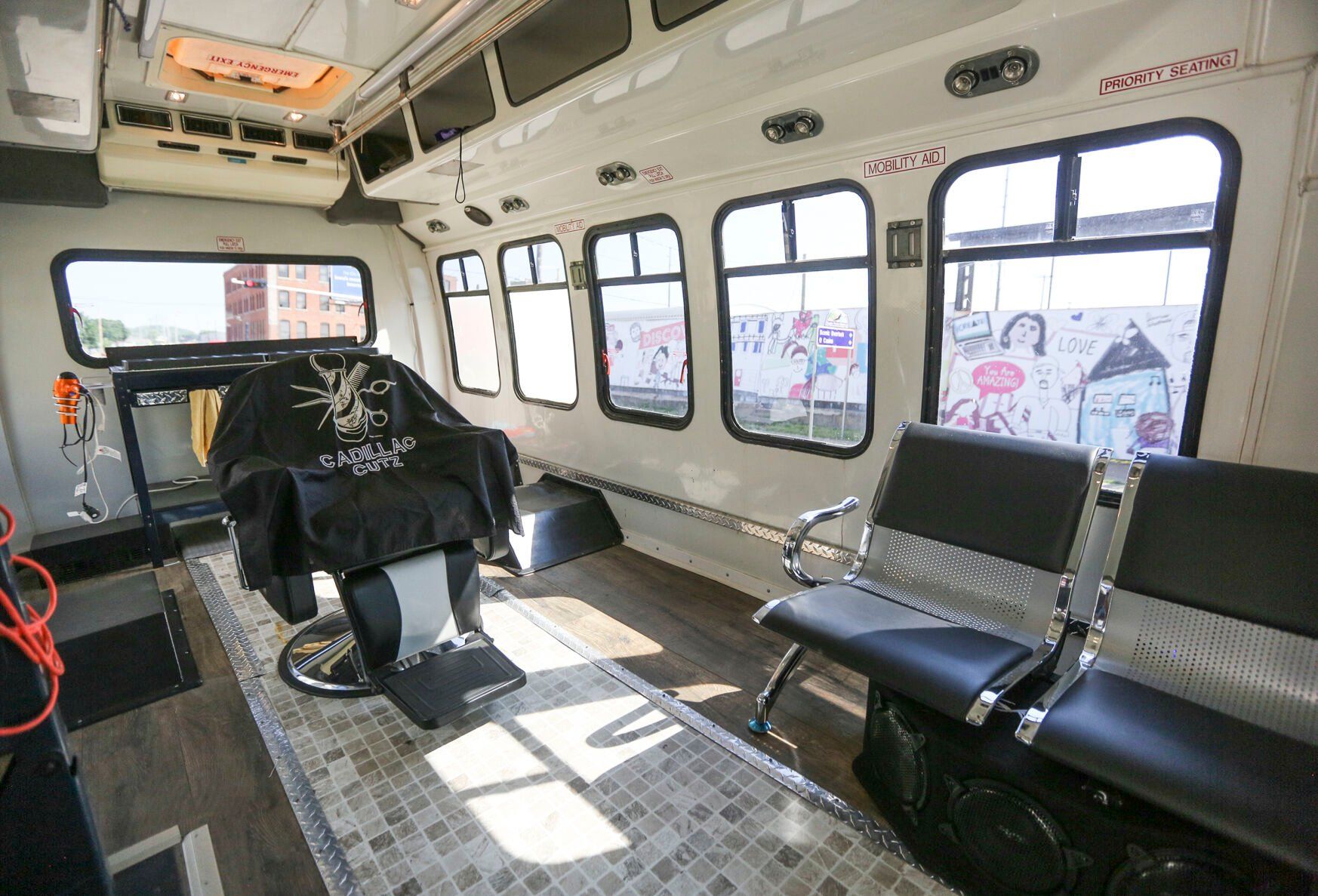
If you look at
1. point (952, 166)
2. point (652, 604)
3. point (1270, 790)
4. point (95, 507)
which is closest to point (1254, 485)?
point (1270, 790)

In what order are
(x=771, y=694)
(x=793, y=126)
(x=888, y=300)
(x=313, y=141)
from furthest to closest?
(x=313, y=141) < (x=888, y=300) < (x=793, y=126) < (x=771, y=694)

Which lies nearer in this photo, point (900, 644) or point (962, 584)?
point (900, 644)

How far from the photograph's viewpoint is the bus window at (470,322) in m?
6.00

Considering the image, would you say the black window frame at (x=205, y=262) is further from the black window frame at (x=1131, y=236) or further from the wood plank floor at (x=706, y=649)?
the black window frame at (x=1131, y=236)

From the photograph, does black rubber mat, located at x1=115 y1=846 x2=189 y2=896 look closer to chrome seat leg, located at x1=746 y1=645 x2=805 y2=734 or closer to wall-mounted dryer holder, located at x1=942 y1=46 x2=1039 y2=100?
chrome seat leg, located at x1=746 y1=645 x2=805 y2=734

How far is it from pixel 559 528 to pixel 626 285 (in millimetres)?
1832

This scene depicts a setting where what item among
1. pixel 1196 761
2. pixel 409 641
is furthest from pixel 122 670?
pixel 1196 761

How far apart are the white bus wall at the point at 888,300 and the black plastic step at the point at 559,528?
178 millimetres

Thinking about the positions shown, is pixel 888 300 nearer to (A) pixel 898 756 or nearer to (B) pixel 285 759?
(A) pixel 898 756

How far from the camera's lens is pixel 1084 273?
2330 mm

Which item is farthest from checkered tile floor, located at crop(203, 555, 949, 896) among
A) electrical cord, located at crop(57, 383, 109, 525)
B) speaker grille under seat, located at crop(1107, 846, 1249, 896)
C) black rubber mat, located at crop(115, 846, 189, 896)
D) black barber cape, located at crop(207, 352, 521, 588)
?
electrical cord, located at crop(57, 383, 109, 525)

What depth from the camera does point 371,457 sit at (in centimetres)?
282

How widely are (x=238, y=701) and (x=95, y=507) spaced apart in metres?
3.22

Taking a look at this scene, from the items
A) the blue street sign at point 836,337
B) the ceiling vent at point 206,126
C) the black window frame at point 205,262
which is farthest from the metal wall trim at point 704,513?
the ceiling vent at point 206,126
